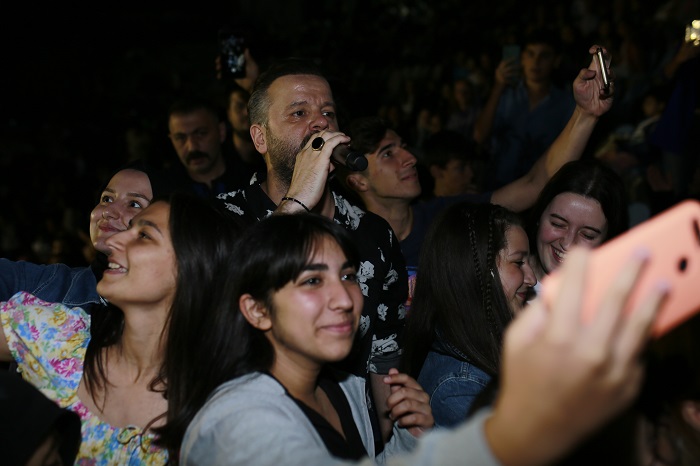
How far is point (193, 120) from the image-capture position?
4.46m

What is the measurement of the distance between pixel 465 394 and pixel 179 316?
34.9 inches

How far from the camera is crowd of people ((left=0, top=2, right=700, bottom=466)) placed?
87cm

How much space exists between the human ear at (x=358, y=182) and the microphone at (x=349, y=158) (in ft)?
3.49

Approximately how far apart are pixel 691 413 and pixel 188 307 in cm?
118

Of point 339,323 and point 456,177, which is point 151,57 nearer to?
point 456,177

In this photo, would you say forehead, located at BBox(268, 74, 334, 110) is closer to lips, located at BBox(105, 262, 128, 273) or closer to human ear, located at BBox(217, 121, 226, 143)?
lips, located at BBox(105, 262, 128, 273)

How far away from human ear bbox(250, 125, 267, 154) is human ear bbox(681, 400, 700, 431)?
1810 millimetres

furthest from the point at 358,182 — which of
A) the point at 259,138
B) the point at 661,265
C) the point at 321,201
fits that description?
→ the point at 661,265

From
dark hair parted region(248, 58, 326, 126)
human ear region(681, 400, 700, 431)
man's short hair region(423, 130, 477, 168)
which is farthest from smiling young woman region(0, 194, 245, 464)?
man's short hair region(423, 130, 477, 168)

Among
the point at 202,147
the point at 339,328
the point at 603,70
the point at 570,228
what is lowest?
the point at 202,147

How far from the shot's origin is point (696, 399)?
1477 mm

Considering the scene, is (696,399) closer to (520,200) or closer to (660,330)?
(660,330)

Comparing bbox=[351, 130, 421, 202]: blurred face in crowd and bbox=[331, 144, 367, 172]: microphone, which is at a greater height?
bbox=[331, 144, 367, 172]: microphone

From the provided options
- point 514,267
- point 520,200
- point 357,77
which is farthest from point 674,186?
point 357,77
